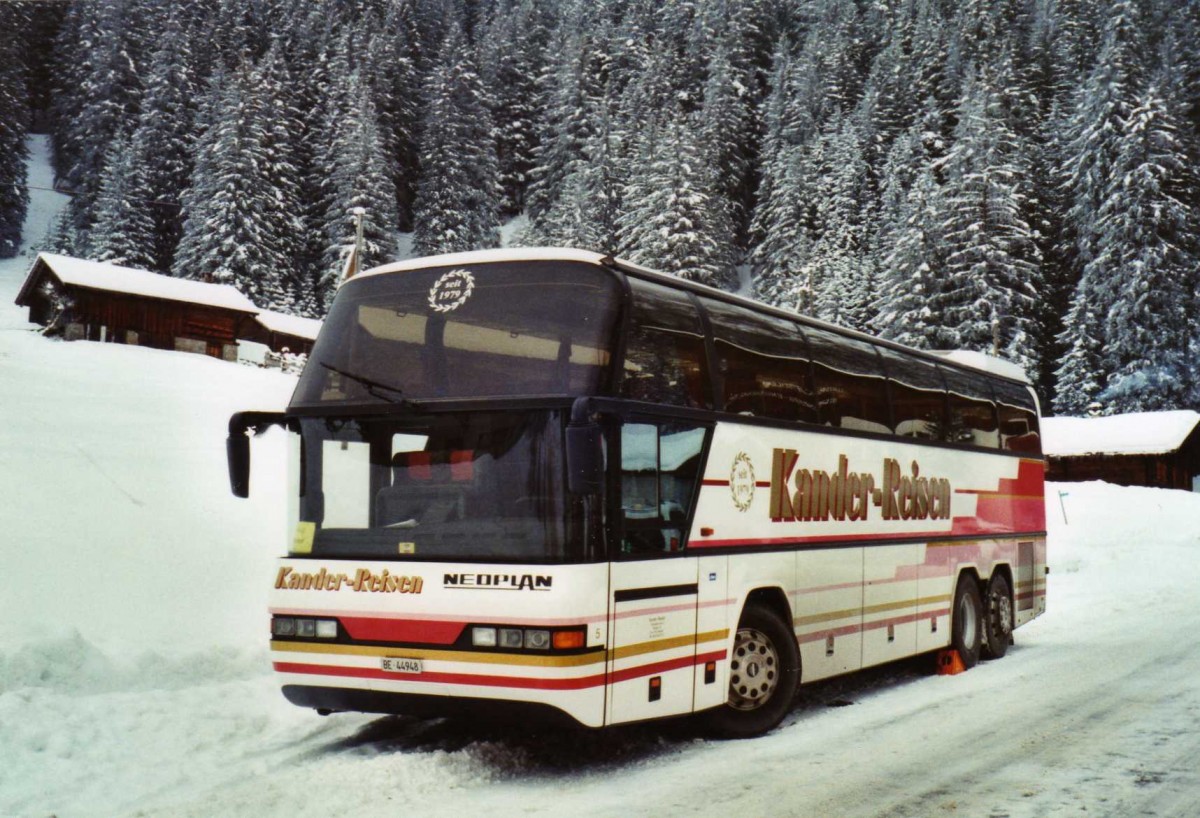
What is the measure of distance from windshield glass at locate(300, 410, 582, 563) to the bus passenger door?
58 cm

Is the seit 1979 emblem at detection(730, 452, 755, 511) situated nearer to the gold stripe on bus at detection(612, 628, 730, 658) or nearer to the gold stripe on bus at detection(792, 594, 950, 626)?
the gold stripe on bus at detection(612, 628, 730, 658)

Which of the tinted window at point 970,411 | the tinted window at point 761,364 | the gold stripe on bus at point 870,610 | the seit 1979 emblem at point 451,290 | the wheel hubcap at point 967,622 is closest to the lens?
the seit 1979 emblem at point 451,290

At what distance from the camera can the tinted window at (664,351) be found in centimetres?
693

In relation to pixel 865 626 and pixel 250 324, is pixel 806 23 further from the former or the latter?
pixel 865 626

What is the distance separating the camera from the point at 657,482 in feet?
23.0

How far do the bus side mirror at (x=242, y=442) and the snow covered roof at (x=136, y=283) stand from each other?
147 feet

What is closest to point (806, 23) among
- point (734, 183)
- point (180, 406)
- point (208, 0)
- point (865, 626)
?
point (734, 183)

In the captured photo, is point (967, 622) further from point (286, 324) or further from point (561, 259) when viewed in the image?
point (286, 324)

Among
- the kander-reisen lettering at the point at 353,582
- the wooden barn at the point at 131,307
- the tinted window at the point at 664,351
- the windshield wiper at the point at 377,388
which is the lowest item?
the kander-reisen lettering at the point at 353,582

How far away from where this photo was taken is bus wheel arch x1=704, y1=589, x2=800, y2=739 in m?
7.84

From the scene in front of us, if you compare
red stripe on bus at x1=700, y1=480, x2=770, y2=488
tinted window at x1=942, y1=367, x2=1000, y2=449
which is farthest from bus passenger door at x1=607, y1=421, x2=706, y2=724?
tinted window at x1=942, y1=367, x2=1000, y2=449

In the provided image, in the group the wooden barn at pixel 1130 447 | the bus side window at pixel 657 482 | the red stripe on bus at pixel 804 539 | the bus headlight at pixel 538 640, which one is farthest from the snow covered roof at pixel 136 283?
the bus headlight at pixel 538 640

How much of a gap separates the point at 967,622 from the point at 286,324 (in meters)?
52.9

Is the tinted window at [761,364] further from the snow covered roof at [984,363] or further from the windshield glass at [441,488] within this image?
the snow covered roof at [984,363]
